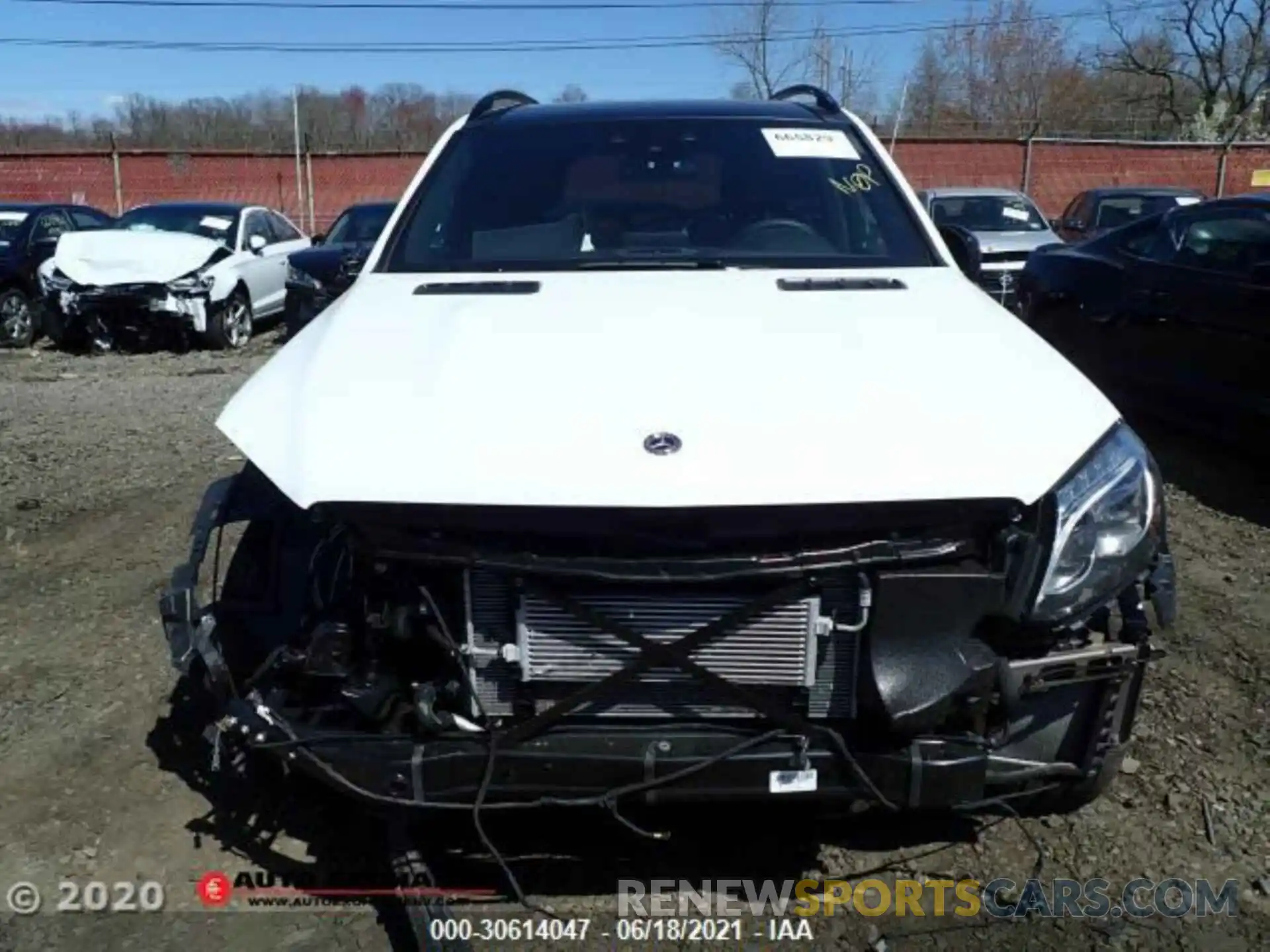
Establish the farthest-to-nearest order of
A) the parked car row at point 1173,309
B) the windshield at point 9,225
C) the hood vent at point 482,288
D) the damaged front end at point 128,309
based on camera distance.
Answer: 1. the windshield at point 9,225
2. the damaged front end at point 128,309
3. the parked car row at point 1173,309
4. the hood vent at point 482,288

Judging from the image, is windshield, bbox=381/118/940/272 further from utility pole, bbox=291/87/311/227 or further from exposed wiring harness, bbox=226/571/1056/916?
utility pole, bbox=291/87/311/227

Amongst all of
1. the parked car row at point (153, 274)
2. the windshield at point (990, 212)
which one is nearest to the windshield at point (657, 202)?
the parked car row at point (153, 274)

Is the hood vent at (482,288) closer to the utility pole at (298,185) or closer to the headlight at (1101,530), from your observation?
the headlight at (1101,530)

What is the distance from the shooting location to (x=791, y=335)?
9.24ft

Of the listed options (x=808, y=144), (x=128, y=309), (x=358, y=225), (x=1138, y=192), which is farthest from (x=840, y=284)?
(x=1138, y=192)

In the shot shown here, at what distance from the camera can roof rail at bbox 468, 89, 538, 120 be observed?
444 centimetres

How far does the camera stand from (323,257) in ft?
39.7

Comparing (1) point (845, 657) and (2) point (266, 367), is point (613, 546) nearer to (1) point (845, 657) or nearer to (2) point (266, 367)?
(1) point (845, 657)

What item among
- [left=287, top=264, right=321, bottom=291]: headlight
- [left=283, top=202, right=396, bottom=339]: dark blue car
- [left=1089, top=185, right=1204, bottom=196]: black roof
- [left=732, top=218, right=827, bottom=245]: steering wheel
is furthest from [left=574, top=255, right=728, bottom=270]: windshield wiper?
[left=1089, top=185, right=1204, bottom=196]: black roof

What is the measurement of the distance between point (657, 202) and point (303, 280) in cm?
772

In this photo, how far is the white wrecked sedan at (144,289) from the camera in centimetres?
1118

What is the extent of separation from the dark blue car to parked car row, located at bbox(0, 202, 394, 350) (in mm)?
27

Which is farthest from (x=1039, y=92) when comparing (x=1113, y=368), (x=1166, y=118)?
(x=1113, y=368)

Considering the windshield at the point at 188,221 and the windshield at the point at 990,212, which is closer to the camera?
the windshield at the point at 188,221
